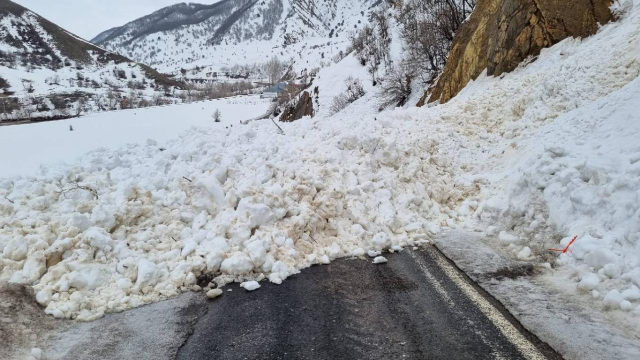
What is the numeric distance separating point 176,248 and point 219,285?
0.86 metres

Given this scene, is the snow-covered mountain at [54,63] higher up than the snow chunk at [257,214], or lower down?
higher up

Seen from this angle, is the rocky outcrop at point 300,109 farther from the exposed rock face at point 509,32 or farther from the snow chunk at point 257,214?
the snow chunk at point 257,214

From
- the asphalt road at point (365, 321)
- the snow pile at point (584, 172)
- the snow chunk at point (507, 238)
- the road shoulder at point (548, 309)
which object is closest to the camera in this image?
the road shoulder at point (548, 309)

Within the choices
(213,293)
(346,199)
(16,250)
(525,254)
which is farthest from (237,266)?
(525,254)

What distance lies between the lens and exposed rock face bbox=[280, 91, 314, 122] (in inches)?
1098

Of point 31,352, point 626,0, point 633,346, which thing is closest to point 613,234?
point 633,346

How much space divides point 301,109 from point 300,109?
→ 29 centimetres

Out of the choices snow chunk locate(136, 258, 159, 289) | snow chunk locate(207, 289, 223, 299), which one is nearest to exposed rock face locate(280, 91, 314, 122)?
snow chunk locate(136, 258, 159, 289)

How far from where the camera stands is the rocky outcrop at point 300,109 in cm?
2791

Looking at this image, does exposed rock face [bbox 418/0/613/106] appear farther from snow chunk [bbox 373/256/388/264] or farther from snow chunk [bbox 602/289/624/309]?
snow chunk [bbox 373/256/388/264]

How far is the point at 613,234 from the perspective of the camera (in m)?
3.80

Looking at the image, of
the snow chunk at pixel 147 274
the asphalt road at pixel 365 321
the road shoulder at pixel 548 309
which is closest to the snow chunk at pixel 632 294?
the road shoulder at pixel 548 309

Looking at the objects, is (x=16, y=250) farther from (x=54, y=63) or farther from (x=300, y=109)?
(x=54, y=63)

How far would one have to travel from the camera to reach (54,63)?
99.6 meters
